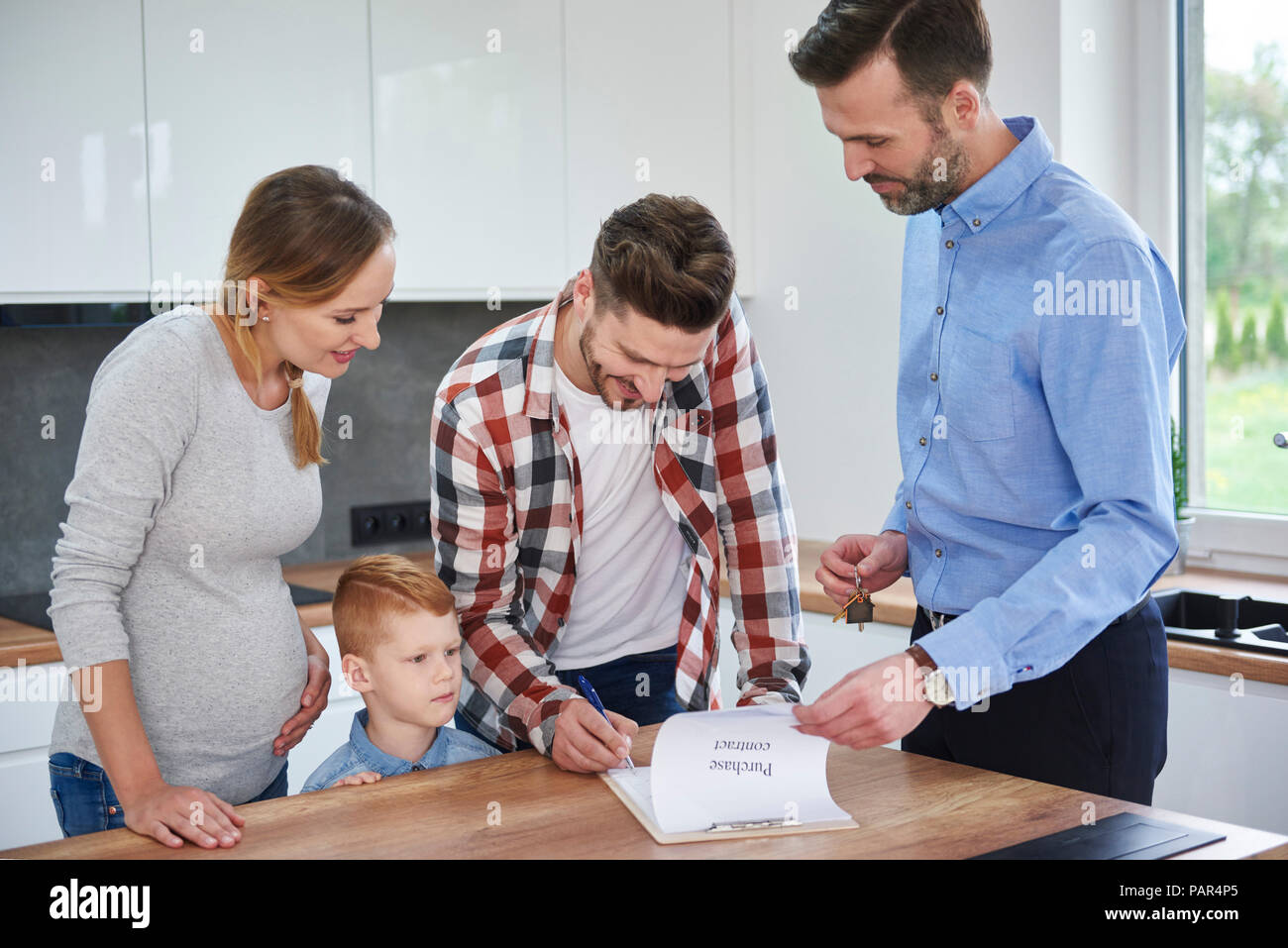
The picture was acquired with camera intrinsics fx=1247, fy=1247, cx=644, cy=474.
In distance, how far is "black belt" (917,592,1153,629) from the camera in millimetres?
1367

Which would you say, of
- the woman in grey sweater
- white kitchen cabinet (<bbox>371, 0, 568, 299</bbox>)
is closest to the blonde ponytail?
the woman in grey sweater

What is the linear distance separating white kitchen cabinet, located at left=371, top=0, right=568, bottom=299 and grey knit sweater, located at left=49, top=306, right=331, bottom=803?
51.2 inches

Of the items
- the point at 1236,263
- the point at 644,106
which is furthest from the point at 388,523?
the point at 1236,263

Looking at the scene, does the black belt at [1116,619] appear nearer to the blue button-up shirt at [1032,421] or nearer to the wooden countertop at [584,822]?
the blue button-up shirt at [1032,421]

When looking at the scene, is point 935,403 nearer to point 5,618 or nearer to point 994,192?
point 994,192

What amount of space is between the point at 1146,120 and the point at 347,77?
1702 mm

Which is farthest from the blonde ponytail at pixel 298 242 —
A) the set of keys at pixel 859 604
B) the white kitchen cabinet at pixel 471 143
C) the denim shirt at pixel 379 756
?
the white kitchen cabinet at pixel 471 143

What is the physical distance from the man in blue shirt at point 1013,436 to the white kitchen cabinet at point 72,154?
158cm

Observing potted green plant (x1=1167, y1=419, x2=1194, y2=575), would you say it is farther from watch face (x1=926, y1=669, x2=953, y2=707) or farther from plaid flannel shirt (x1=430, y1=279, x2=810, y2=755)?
watch face (x1=926, y1=669, x2=953, y2=707)

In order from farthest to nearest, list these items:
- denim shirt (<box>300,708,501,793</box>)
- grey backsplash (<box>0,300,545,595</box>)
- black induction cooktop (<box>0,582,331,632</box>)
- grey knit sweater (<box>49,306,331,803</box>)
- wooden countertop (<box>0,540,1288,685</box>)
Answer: grey backsplash (<box>0,300,545,595</box>) < black induction cooktop (<box>0,582,331,632</box>) < wooden countertop (<box>0,540,1288,685</box>) < denim shirt (<box>300,708,501,793</box>) < grey knit sweater (<box>49,306,331,803</box>)

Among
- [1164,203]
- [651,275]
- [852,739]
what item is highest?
[1164,203]

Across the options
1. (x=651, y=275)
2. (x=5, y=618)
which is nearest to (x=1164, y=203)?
(x=651, y=275)

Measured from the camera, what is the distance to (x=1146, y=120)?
2.63 meters
